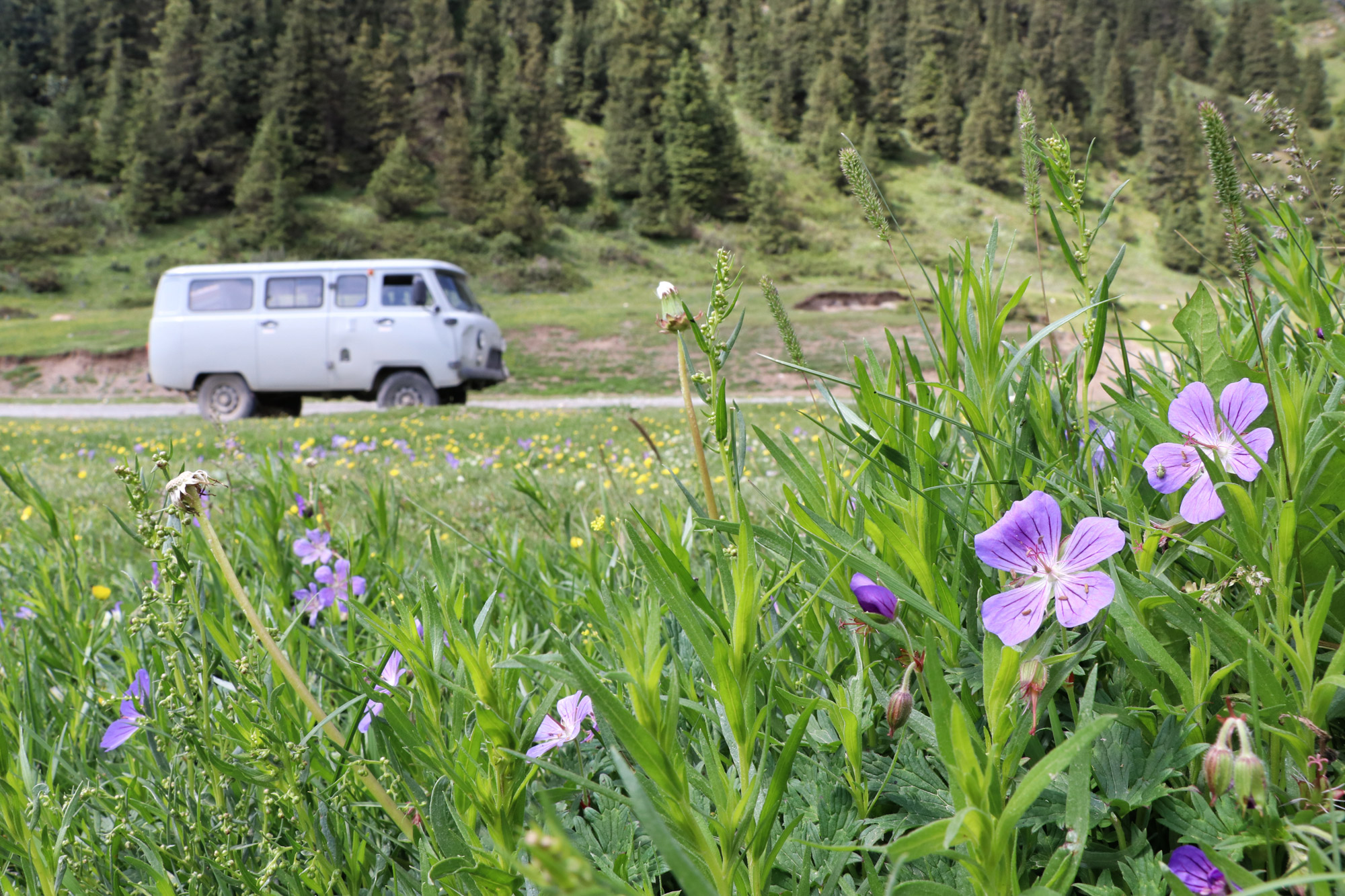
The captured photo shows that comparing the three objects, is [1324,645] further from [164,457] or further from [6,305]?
[6,305]

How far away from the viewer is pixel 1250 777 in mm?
470

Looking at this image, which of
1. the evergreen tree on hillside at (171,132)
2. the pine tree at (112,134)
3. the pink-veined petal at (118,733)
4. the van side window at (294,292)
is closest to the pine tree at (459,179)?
the evergreen tree on hillside at (171,132)

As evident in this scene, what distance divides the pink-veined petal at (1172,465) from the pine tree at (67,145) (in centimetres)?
5254

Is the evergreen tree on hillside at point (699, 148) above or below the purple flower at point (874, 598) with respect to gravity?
above

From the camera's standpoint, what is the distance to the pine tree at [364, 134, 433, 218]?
130ft

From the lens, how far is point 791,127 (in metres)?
58.9

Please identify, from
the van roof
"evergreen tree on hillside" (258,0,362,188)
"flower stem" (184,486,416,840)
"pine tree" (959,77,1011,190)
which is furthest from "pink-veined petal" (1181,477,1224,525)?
"pine tree" (959,77,1011,190)

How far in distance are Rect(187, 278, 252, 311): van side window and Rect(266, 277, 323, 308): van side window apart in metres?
0.38

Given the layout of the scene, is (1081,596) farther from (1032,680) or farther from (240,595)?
(240,595)

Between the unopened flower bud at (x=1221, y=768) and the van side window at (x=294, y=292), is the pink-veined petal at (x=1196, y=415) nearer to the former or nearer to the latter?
the unopened flower bud at (x=1221, y=768)

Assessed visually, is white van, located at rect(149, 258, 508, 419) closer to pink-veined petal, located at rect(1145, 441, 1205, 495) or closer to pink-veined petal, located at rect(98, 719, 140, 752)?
pink-veined petal, located at rect(98, 719, 140, 752)

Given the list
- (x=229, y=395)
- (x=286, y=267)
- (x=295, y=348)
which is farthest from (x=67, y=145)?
(x=295, y=348)

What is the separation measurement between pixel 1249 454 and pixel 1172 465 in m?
0.06

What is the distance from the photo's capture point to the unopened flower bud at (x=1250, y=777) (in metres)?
0.46
